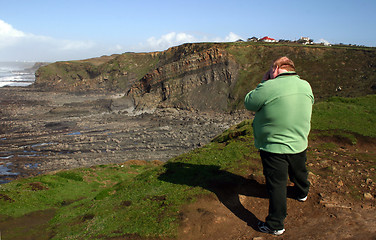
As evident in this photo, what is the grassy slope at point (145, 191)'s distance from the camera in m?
6.23

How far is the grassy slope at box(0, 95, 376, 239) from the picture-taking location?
20.5ft

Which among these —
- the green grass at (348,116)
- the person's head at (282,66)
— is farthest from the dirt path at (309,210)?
the green grass at (348,116)

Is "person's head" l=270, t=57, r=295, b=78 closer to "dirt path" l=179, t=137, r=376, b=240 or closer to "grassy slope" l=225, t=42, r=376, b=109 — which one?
"dirt path" l=179, t=137, r=376, b=240

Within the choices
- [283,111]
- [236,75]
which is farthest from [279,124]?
[236,75]

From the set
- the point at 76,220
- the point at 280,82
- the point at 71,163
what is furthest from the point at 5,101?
the point at 280,82

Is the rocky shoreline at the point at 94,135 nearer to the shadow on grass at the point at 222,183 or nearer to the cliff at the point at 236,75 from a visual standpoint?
the cliff at the point at 236,75

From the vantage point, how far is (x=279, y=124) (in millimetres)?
4746

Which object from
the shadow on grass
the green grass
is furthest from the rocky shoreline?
the shadow on grass

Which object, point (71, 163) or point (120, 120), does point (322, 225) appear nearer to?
point (71, 163)

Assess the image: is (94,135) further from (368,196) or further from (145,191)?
(368,196)

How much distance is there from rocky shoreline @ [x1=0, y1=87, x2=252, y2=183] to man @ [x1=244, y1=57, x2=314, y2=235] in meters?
25.6

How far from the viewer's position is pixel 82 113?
5872 cm

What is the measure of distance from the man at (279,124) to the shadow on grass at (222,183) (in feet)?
2.37

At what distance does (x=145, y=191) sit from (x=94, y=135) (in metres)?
35.0
